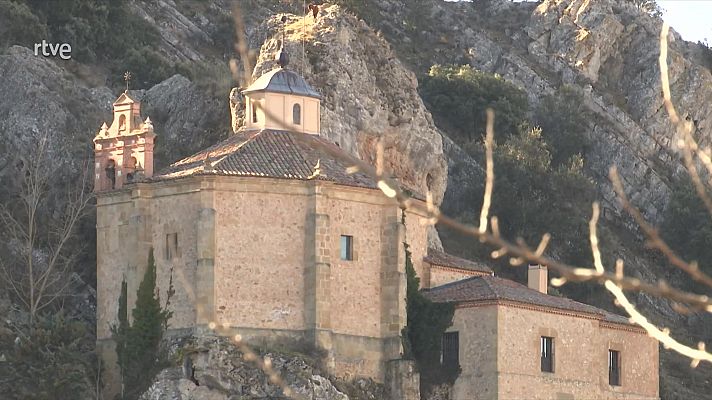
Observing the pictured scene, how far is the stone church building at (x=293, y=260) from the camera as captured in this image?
53.1m

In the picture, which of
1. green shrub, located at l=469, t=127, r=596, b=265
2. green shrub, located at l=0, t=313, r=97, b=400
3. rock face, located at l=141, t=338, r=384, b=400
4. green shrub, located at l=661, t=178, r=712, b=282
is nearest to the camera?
rock face, located at l=141, t=338, r=384, b=400

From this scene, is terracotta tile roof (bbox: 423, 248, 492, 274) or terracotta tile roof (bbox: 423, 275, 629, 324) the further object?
terracotta tile roof (bbox: 423, 248, 492, 274)

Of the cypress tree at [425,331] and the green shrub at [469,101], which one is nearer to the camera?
the cypress tree at [425,331]

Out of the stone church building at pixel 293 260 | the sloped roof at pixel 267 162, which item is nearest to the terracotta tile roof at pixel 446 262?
the stone church building at pixel 293 260

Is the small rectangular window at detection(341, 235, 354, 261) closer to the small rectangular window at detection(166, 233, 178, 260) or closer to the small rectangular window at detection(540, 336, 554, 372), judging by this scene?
the small rectangular window at detection(166, 233, 178, 260)

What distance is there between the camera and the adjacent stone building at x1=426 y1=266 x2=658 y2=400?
178 feet

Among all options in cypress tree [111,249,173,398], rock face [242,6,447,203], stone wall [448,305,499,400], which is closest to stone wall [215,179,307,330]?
cypress tree [111,249,173,398]

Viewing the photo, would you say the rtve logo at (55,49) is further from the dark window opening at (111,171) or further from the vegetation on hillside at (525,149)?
the dark window opening at (111,171)

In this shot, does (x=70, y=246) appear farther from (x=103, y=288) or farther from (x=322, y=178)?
(x=322, y=178)

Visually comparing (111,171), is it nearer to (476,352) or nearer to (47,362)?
(47,362)

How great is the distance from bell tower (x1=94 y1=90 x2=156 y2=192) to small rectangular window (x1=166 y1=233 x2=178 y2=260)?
2890 mm

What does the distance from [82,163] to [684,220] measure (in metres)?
33.2

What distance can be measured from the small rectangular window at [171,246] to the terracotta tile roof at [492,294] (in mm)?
7878

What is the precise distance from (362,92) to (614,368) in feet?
43.7
